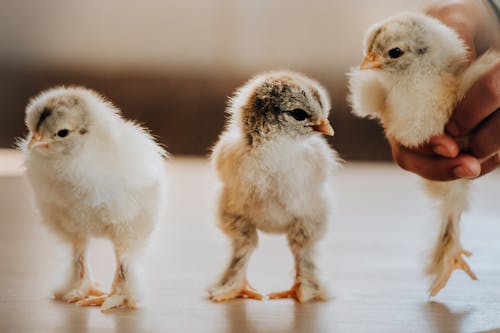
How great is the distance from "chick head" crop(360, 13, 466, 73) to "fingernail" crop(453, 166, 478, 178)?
0.50 feet

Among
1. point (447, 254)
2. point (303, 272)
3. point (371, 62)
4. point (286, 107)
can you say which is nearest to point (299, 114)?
point (286, 107)

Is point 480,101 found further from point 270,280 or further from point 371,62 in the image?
point 270,280

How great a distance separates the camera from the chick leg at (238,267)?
118 centimetres

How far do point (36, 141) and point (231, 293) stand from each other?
377 millimetres

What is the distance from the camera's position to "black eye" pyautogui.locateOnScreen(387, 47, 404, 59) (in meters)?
1.10

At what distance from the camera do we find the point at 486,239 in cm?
171

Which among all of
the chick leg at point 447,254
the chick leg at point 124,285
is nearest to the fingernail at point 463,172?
the chick leg at point 447,254

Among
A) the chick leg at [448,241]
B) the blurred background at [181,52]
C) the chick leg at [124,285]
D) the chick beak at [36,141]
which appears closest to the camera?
the chick beak at [36,141]

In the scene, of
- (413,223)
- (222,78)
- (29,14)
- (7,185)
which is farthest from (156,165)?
(222,78)

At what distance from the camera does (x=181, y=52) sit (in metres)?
2.80

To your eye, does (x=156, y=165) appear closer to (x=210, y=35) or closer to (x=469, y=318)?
(x=469, y=318)

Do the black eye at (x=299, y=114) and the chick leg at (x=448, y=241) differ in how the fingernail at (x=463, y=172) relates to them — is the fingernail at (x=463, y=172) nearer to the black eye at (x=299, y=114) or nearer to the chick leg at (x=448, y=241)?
the chick leg at (x=448, y=241)

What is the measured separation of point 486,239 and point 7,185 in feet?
4.64

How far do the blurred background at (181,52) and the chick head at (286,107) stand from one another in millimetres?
Answer: 483
